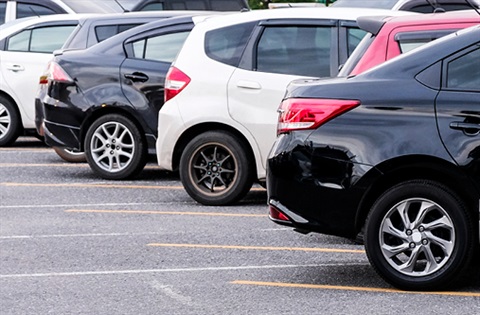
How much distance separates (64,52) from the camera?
1445 centimetres

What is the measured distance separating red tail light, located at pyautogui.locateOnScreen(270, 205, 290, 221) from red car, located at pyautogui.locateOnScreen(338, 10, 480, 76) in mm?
1828

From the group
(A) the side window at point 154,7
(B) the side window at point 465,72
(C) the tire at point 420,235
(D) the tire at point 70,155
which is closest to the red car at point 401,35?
(B) the side window at point 465,72

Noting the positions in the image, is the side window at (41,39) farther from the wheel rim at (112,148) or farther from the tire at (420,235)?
the tire at (420,235)

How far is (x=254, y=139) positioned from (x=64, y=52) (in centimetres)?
338

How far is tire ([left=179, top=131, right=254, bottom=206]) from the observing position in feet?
39.0

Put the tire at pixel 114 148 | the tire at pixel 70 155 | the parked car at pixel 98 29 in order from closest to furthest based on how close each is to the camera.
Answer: the tire at pixel 114 148
the parked car at pixel 98 29
the tire at pixel 70 155

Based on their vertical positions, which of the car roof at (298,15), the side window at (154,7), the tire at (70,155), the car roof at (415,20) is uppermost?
the car roof at (415,20)

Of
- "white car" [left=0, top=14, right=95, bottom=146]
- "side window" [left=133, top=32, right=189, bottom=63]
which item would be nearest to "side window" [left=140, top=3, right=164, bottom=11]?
"white car" [left=0, top=14, right=95, bottom=146]

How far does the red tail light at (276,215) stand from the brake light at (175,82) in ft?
12.7

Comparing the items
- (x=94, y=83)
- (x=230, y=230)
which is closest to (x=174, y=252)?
(x=230, y=230)

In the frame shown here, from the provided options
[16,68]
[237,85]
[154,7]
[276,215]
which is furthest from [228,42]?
[154,7]

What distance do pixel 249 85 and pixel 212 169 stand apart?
80cm

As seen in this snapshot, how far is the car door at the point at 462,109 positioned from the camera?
773 cm

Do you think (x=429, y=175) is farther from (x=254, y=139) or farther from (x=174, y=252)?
(x=254, y=139)
